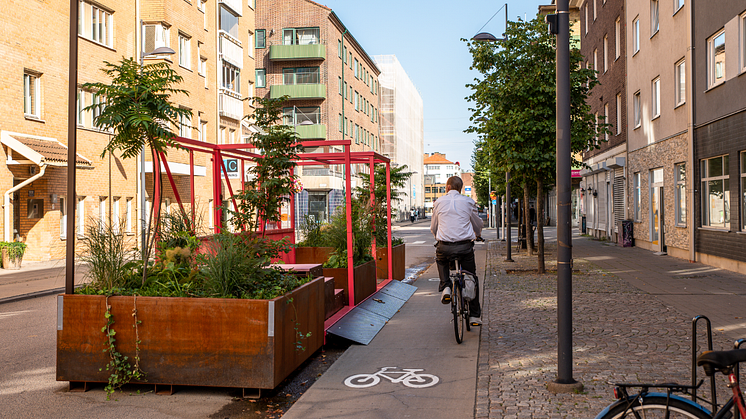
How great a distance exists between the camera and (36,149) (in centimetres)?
2011

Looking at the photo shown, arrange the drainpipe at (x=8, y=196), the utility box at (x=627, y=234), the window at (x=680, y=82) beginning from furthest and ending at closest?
the utility box at (x=627, y=234) < the window at (x=680, y=82) < the drainpipe at (x=8, y=196)

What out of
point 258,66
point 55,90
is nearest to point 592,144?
point 55,90

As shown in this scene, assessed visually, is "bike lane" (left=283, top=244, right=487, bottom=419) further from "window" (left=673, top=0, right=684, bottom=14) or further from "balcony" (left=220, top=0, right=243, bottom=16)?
"balcony" (left=220, top=0, right=243, bottom=16)

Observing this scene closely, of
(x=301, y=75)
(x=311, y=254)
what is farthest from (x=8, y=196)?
(x=301, y=75)

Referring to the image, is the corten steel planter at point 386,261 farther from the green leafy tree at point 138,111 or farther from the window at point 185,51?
the window at point 185,51

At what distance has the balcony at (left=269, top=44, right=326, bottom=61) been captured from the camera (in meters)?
50.5

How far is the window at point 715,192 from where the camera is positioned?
16219mm

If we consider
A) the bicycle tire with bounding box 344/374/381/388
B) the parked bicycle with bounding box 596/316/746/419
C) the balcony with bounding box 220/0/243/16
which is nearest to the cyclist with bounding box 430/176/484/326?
the bicycle tire with bounding box 344/374/381/388

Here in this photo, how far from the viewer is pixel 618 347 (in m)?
6.95

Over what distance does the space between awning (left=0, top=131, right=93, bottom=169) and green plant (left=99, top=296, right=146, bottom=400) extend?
53.4ft

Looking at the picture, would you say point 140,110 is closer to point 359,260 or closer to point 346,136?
point 359,260

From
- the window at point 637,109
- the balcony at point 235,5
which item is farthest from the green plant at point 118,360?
the balcony at point 235,5

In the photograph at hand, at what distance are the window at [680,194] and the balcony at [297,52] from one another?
3495 cm

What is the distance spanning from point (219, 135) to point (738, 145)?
2544 cm
